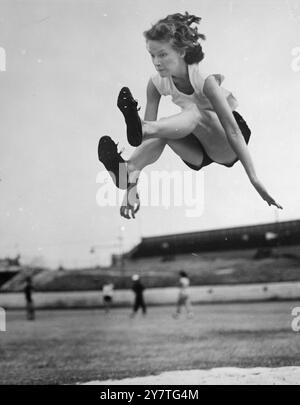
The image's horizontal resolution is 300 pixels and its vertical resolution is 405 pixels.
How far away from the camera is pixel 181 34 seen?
480cm

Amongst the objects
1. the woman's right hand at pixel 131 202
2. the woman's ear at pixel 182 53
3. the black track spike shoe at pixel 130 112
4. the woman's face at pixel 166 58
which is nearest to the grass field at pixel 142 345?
the woman's right hand at pixel 131 202

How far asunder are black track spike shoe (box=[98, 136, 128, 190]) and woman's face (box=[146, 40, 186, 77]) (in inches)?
27.2

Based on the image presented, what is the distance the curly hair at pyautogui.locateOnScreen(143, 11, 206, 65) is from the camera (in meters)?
4.78

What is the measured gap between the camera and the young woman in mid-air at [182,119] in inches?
188

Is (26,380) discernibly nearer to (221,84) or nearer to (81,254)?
(81,254)

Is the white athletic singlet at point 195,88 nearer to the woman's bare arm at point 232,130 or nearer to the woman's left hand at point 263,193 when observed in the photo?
the woman's bare arm at point 232,130

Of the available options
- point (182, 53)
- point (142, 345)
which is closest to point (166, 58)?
point (182, 53)

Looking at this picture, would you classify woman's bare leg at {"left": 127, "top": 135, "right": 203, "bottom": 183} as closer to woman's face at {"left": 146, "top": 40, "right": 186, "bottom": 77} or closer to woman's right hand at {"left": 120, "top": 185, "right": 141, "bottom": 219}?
woman's right hand at {"left": 120, "top": 185, "right": 141, "bottom": 219}

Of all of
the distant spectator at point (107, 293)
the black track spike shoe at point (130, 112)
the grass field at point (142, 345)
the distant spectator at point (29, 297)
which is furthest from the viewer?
the distant spectator at point (107, 293)

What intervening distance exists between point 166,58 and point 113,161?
0.89 meters

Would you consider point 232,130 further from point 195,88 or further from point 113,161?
point 113,161

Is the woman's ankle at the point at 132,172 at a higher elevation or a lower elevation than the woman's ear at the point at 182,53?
lower

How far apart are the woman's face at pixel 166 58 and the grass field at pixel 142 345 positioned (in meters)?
2.42

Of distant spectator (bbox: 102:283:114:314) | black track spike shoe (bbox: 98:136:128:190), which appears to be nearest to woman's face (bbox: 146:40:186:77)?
black track spike shoe (bbox: 98:136:128:190)
